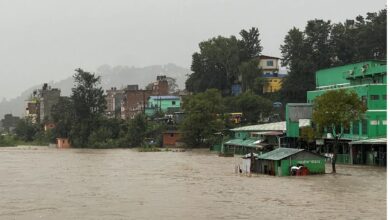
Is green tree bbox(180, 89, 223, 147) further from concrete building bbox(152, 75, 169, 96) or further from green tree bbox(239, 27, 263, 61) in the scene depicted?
concrete building bbox(152, 75, 169, 96)

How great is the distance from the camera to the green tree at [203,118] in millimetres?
65125

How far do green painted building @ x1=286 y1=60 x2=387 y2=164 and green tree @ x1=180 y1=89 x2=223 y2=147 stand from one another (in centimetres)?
1352

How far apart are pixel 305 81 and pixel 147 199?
52641 millimetres

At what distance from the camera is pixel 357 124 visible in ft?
138

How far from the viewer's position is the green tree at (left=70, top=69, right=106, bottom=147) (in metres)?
82.2

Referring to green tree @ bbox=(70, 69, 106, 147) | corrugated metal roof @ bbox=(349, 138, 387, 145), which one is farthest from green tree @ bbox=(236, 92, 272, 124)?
corrugated metal roof @ bbox=(349, 138, 387, 145)

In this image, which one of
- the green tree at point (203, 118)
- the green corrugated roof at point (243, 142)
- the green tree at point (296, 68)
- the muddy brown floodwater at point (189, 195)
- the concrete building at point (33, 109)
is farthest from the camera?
the concrete building at point (33, 109)

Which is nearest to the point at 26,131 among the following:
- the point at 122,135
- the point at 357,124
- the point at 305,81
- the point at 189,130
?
the point at 122,135

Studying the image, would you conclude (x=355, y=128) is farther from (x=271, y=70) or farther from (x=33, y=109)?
(x=33, y=109)

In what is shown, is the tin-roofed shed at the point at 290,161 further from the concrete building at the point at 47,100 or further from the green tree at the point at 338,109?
the concrete building at the point at 47,100

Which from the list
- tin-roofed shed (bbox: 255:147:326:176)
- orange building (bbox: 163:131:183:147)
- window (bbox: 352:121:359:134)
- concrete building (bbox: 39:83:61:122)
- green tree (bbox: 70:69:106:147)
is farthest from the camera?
concrete building (bbox: 39:83:61:122)

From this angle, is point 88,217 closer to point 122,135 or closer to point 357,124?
point 357,124

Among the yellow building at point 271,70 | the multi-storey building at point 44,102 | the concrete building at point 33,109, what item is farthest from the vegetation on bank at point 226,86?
the concrete building at point 33,109

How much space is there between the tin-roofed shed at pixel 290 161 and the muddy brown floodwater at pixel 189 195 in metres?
Answer: 0.99
